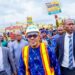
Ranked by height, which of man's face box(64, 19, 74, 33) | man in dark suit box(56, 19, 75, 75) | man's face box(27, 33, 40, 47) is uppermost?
man's face box(64, 19, 74, 33)

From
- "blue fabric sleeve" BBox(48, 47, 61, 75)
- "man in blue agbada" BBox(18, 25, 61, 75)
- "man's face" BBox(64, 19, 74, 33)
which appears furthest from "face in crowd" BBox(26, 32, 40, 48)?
"man's face" BBox(64, 19, 74, 33)

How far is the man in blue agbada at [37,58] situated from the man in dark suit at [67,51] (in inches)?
48.4

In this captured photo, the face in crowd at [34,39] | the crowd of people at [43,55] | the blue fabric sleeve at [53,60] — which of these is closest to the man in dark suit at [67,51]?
the crowd of people at [43,55]

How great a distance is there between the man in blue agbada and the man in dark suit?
1229mm

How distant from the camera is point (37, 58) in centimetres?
551

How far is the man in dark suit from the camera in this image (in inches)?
264

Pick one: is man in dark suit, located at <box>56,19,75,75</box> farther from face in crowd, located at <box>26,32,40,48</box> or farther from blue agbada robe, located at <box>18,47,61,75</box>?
face in crowd, located at <box>26,32,40,48</box>

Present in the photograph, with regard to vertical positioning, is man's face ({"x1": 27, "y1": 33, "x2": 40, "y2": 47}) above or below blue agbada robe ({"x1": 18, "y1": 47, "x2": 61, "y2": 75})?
above

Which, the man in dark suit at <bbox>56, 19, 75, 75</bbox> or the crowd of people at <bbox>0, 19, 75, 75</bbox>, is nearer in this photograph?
the crowd of people at <bbox>0, 19, 75, 75</bbox>

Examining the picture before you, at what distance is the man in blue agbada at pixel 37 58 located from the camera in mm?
5465

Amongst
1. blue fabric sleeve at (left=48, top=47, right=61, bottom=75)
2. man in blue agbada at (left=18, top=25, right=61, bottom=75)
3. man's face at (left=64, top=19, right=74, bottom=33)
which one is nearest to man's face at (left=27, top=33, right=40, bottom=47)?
man in blue agbada at (left=18, top=25, right=61, bottom=75)

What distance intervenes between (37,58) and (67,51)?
4.57 ft

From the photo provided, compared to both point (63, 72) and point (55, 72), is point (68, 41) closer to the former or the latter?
point (63, 72)

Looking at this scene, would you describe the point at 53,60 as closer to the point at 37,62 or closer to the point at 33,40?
the point at 37,62
